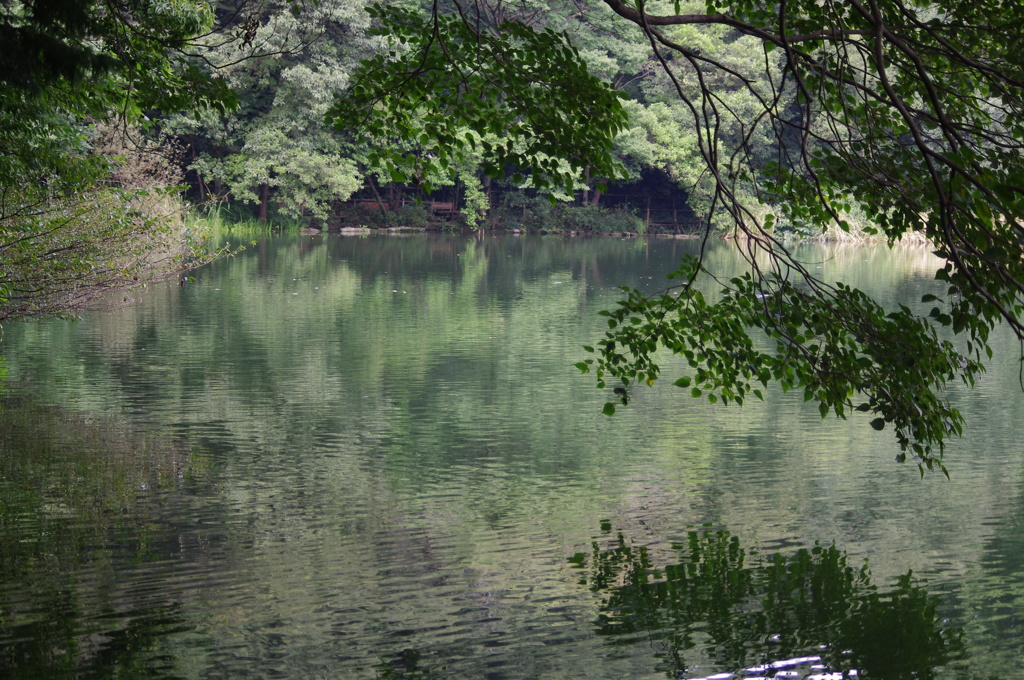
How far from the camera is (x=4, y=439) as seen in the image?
30.6 ft

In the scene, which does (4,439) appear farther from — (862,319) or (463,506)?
(862,319)

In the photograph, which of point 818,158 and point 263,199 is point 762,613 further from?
point 263,199

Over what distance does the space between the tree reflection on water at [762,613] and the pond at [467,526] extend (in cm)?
2

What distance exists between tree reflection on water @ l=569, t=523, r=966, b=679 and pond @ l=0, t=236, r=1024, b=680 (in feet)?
0.07

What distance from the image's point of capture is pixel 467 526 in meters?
7.59

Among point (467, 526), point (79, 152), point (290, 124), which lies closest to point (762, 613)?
point (467, 526)

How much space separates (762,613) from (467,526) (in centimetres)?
219

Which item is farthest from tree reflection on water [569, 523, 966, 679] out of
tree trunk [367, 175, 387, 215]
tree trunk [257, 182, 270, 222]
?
tree trunk [367, 175, 387, 215]

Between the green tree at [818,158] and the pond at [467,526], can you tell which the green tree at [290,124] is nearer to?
the pond at [467,526]

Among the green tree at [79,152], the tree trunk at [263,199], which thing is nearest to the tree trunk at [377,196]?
the tree trunk at [263,199]

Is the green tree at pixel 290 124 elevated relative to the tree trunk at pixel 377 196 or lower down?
elevated

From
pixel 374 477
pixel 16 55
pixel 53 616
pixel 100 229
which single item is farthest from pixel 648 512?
pixel 100 229

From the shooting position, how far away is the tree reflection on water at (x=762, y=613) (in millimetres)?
5707

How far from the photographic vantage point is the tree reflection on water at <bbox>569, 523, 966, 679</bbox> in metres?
5.71
